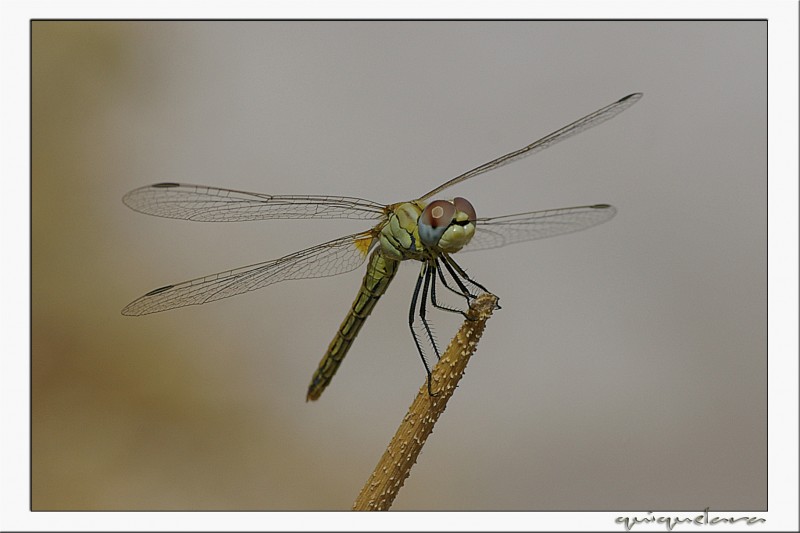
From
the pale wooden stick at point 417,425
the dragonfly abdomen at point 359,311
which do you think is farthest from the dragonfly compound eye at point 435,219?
the pale wooden stick at point 417,425

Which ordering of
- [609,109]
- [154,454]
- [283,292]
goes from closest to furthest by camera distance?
[609,109] → [154,454] → [283,292]

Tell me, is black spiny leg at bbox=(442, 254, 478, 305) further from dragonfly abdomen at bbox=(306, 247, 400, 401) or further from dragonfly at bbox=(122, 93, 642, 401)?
dragonfly abdomen at bbox=(306, 247, 400, 401)

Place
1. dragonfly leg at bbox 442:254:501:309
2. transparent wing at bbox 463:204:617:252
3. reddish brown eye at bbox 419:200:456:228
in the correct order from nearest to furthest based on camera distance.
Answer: reddish brown eye at bbox 419:200:456:228, dragonfly leg at bbox 442:254:501:309, transparent wing at bbox 463:204:617:252

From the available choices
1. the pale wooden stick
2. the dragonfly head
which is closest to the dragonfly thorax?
the dragonfly head

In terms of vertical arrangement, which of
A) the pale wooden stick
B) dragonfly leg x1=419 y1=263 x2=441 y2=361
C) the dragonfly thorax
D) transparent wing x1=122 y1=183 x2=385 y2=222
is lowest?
the pale wooden stick

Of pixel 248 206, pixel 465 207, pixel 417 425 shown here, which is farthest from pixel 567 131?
pixel 417 425

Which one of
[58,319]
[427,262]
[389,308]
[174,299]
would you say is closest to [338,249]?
[427,262]

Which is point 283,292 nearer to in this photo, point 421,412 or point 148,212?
point 148,212

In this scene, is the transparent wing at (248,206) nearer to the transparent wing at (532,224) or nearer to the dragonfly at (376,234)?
the dragonfly at (376,234)

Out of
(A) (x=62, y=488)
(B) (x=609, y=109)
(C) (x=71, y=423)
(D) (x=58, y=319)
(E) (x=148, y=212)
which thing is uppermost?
(B) (x=609, y=109)
